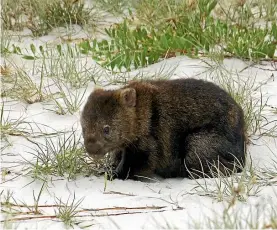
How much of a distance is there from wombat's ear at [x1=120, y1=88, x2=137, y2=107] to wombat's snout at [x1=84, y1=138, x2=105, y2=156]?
1.51 feet

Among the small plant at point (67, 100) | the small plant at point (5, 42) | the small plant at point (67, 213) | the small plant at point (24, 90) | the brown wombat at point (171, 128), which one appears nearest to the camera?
the small plant at point (67, 213)

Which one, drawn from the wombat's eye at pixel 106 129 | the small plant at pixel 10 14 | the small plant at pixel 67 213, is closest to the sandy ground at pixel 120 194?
the small plant at pixel 67 213

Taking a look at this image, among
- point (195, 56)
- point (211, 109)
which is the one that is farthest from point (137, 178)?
point (195, 56)

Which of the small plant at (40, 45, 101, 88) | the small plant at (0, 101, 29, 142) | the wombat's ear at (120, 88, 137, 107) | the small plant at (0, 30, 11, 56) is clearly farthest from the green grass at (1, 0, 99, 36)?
the wombat's ear at (120, 88, 137, 107)

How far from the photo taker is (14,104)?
7.04 m

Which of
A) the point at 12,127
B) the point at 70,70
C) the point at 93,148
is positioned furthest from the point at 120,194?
the point at 70,70

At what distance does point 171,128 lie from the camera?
5.88 m

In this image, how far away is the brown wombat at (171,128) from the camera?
576 cm

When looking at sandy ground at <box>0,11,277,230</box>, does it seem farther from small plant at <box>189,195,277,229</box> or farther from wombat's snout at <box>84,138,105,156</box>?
wombat's snout at <box>84,138,105,156</box>

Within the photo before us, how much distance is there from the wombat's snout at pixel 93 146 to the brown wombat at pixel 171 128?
3.7 inches

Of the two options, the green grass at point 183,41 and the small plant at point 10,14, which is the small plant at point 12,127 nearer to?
the green grass at point 183,41

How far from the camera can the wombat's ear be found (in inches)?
227

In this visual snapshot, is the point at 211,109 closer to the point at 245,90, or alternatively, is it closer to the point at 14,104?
the point at 245,90

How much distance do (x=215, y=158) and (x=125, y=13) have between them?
14.8 ft
